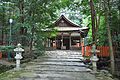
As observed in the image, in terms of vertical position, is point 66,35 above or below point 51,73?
above

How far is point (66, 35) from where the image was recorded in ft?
115

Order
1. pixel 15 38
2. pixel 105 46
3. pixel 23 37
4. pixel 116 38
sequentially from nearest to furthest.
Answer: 1. pixel 116 38
2. pixel 105 46
3. pixel 23 37
4. pixel 15 38

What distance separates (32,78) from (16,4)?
11007 mm

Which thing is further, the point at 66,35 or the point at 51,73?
the point at 66,35

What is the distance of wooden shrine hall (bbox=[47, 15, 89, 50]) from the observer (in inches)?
1291

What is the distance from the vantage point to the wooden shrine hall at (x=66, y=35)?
32.8 m

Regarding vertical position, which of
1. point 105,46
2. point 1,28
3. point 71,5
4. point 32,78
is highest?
point 71,5

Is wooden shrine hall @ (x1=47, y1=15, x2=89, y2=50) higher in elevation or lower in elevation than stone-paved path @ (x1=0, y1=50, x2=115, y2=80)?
higher

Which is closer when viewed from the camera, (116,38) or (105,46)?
(116,38)

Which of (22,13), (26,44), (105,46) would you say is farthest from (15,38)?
(105,46)

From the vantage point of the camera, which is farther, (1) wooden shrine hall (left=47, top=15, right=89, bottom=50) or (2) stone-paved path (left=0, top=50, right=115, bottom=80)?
(1) wooden shrine hall (left=47, top=15, right=89, bottom=50)

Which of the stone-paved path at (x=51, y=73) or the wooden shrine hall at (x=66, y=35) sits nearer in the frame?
the stone-paved path at (x=51, y=73)

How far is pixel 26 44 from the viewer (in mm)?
18859

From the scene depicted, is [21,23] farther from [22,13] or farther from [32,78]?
[32,78]
